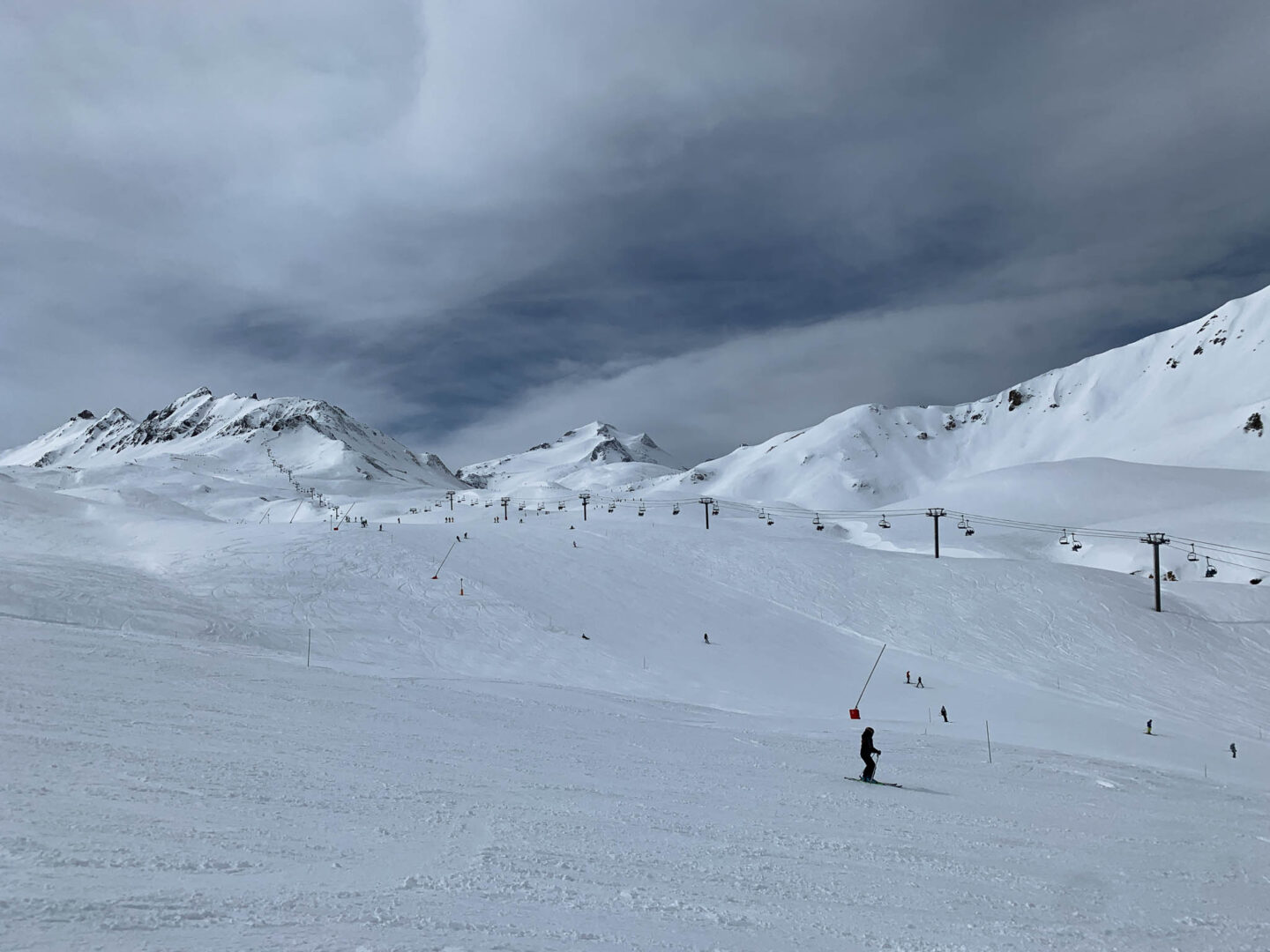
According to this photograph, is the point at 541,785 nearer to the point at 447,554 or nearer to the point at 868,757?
the point at 868,757

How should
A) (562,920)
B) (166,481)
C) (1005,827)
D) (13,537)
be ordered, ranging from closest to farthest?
(562,920) < (1005,827) < (13,537) < (166,481)

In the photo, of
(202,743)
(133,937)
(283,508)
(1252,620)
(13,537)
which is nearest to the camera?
(133,937)

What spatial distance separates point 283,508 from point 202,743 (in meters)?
124

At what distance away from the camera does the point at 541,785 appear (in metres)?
12.4

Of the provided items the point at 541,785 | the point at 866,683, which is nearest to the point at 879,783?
the point at 541,785

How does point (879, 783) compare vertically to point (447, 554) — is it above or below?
below

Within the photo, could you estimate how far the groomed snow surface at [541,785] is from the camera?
7062 millimetres

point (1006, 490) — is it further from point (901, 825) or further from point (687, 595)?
point (901, 825)

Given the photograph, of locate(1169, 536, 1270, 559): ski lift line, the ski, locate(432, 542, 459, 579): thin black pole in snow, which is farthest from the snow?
locate(1169, 536, 1270, 559): ski lift line

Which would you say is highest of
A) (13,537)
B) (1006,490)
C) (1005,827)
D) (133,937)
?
(1006,490)

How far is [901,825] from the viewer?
12375 mm

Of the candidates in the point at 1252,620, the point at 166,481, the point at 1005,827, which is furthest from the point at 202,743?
the point at 166,481

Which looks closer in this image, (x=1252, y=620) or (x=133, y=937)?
(x=133, y=937)

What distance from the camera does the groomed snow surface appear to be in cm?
706
